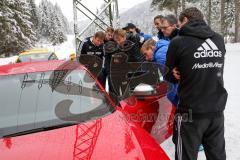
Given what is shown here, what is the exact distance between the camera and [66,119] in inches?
135

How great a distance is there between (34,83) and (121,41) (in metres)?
2.96

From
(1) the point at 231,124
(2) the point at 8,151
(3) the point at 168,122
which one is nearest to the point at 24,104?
(2) the point at 8,151

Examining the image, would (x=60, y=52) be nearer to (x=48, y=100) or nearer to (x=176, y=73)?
(x=48, y=100)

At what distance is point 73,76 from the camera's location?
13.6 ft

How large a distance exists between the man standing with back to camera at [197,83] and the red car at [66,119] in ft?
1.44

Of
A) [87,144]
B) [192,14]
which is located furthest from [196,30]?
[87,144]

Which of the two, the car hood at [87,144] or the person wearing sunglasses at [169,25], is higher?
the person wearing sunglasses at [169,25]

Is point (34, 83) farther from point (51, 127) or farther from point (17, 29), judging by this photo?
point (17, 29)

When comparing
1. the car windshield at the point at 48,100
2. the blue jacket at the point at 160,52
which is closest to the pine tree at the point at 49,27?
the blue jacket at the point at 160,52

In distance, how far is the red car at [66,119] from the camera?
2.86 metres

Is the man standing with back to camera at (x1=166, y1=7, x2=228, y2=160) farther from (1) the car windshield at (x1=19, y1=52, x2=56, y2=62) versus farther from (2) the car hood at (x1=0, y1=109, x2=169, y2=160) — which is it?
(1) the car windshield at (x1=19, y1=52, x2=56, y2=62)

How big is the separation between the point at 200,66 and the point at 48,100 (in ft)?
5.05

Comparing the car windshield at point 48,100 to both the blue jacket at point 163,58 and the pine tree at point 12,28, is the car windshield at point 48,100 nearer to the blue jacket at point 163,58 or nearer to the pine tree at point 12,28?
the blue jacket at point 163,58

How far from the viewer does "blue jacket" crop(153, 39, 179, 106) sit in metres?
4.45
